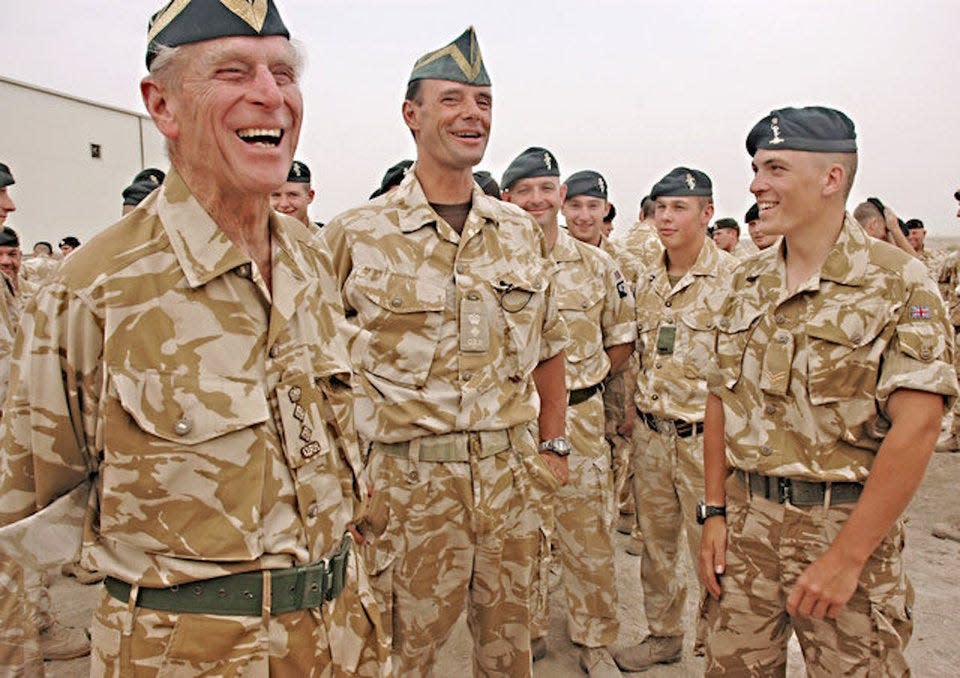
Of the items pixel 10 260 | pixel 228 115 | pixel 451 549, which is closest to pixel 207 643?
pixel 228 115

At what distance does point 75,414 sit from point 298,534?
56 cm

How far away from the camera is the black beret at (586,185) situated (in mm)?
5469

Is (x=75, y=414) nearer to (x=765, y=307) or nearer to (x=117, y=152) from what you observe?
(x=765, y=307)

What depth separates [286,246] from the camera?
1.85 meters

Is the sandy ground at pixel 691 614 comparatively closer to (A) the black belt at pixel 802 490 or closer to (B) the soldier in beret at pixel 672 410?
(B) the soldier in beret at pixel 672 410

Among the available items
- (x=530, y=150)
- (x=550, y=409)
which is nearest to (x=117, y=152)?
(x=530, y=150)

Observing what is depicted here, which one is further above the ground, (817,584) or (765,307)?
(765,307)

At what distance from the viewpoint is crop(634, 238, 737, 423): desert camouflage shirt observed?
402 centimetres

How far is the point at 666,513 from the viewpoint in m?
4.15

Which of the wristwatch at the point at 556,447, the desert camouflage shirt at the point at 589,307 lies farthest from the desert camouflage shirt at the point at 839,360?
the desert camouflage shirt at the point at 589,307

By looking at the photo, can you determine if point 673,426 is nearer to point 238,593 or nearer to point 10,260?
point 238,593

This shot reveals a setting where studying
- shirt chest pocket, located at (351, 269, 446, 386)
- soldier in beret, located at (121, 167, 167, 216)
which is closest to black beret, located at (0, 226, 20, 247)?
soldier in beret, located at (121, 167, 167, 216)

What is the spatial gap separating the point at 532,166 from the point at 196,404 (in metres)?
3.34

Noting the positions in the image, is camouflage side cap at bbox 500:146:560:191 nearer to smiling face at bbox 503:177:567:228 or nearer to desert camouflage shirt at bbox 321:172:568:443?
smiling face at bbox 503:177:567:228
